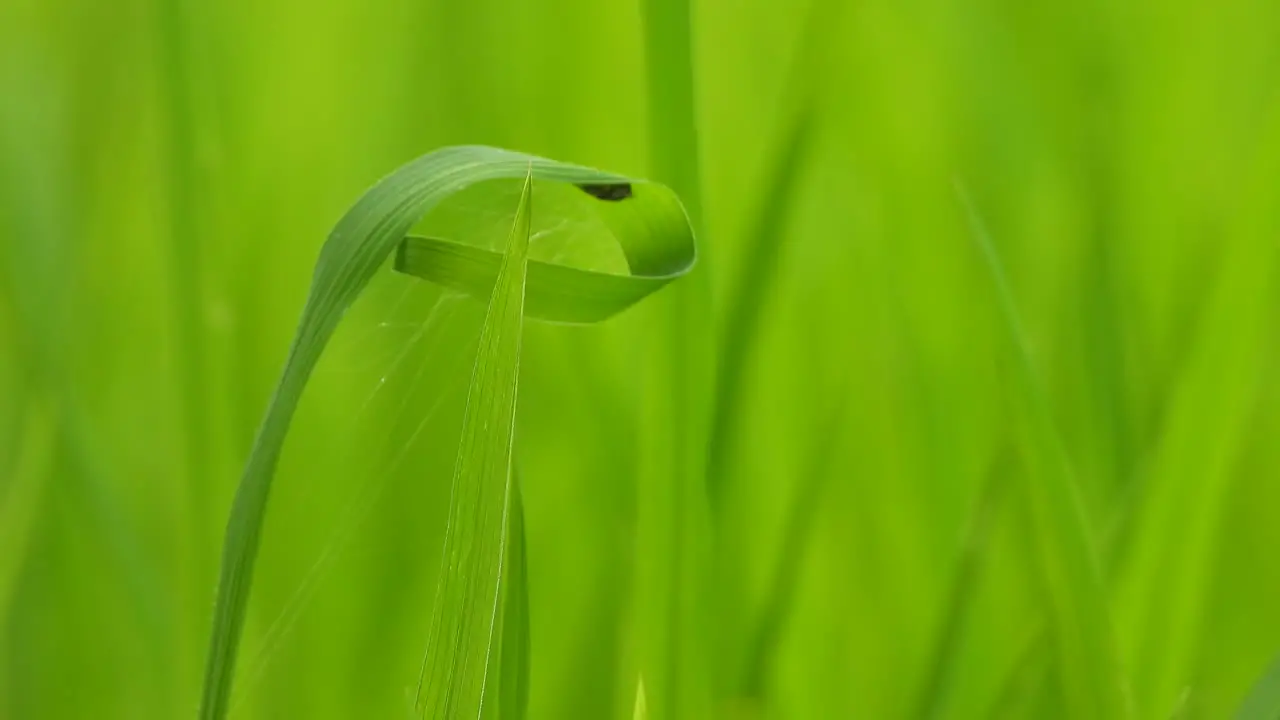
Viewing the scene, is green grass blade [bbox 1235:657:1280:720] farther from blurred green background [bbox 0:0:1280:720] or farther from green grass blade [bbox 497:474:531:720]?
green grass blade [bbox 497:474:531:720]

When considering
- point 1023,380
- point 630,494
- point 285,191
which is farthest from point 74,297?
point 1023,380

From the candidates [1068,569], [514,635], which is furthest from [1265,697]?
[514,635]

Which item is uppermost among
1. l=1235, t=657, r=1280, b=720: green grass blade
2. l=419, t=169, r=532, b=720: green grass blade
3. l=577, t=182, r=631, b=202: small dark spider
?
l=577, t=182, r=631, b=202: small dark spider

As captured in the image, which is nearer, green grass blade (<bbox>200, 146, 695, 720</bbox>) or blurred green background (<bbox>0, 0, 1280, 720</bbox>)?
green grass blade (<bbox>200, 146, 695, 720</bbox>)

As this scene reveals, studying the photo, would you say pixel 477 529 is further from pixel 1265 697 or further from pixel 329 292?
pixel 1265 697

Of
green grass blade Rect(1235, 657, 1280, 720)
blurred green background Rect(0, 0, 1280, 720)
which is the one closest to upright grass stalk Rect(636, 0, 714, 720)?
blurred green background Rect(0, 0, 1280, 720)

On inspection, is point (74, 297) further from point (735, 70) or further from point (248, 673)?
point (735, 70)

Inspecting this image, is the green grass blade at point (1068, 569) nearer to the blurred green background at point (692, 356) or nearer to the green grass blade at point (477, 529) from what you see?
the blurred green background at point (692, 356)
